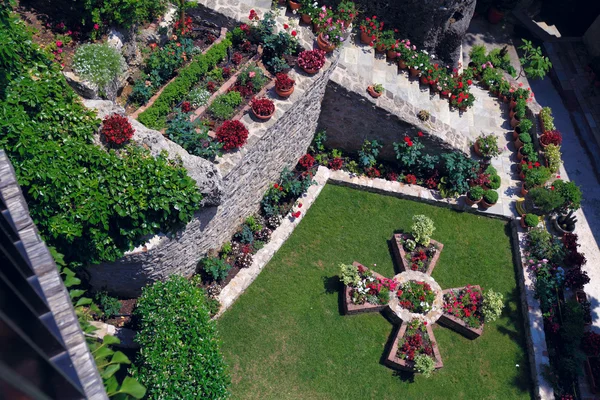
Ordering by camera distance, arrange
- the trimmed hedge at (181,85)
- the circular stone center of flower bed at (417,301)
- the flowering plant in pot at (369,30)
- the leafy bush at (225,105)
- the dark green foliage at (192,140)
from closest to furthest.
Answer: the dark green foliage at (192,140) → the trimmed hedge at (181,85) → the leafy bush at (225,105) → the circular stone center of flower bed at (417,301) → the flowering plant in pot at (369,30)

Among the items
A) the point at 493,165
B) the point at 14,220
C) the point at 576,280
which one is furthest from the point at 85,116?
the point at 576,280

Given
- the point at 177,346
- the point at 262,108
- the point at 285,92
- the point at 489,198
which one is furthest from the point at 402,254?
the point at 177,346

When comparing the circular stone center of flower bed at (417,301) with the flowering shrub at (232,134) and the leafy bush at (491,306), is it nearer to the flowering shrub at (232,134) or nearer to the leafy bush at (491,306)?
the leafy bush at (491,306)

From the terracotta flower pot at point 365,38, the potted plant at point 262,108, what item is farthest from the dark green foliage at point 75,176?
the terracotta flower pot at point 365,38

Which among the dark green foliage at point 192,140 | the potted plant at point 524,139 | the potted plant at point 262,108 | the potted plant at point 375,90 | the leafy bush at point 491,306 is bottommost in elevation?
the leafy bush at point 491,306

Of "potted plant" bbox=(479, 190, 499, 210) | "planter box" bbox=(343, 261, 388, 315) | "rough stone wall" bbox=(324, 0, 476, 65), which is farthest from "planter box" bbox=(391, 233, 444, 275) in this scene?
"rough stone wall" bbox=(324, 0, 476, 65)

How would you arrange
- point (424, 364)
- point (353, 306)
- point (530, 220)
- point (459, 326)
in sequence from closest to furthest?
point (424, 364), point (353, 306), point (459, 326), point (530, 220)

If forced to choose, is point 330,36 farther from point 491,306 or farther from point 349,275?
point 491,306

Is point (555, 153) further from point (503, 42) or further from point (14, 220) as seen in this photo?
point (14, 220)
